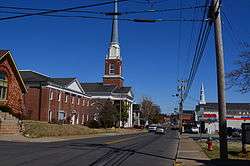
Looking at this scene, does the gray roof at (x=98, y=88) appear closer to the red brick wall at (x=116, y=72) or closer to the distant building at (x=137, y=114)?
the red brick wall at (x=116, y=72)

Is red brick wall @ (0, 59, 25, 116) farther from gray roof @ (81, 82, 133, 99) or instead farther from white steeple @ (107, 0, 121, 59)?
white steeple @ (107, 0, 121, 59)

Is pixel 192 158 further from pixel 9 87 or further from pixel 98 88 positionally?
pixel 98 88

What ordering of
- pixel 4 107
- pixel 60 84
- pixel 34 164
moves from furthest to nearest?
1. pixel 60 84
2. pixel 4 107
3. pixel 34 164

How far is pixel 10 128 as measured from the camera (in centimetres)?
3962

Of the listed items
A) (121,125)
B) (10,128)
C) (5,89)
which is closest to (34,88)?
(5,89)

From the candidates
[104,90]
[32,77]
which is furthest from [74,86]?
[104,90]

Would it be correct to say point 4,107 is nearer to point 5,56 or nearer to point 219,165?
point 5,56

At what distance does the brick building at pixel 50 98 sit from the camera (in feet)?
220

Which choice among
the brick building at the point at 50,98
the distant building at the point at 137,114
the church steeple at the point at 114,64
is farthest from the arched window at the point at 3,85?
the distant building at the point at 137,114

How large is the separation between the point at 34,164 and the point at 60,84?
5786cm

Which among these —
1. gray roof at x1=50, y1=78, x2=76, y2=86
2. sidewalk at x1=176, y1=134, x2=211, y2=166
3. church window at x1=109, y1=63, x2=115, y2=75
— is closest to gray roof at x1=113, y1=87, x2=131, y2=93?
church window at x1=109, y1=63, x2=115, y2=75

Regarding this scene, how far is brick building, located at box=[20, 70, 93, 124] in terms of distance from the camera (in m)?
67.0

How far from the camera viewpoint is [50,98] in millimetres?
67875

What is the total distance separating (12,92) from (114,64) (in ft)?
231
